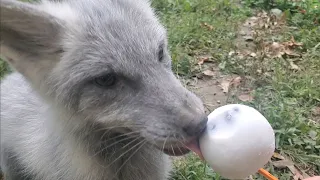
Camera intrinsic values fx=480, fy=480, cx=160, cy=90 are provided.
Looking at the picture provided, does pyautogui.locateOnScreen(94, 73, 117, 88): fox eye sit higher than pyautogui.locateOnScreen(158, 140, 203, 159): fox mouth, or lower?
higher

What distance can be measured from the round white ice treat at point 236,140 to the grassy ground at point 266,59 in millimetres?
1091

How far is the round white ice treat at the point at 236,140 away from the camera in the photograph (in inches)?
99.3

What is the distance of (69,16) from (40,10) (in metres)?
0.20

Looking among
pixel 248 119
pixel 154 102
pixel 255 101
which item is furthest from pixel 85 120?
pixel 255 101

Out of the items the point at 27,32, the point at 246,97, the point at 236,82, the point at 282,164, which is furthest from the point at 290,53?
the point at 27,32

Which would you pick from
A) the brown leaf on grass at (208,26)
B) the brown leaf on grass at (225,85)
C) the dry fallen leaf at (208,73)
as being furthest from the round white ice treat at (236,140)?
the brown leaf on grass at (208,26)

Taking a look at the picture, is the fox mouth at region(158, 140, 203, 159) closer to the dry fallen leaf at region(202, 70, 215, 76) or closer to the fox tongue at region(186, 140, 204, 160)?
the fox tongue at region(186, 140, 204, 160)

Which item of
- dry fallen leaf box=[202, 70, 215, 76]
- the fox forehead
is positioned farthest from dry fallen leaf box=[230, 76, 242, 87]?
the fox forehead

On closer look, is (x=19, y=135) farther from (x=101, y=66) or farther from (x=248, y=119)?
(x=248, y=119)

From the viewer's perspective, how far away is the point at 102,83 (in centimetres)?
262

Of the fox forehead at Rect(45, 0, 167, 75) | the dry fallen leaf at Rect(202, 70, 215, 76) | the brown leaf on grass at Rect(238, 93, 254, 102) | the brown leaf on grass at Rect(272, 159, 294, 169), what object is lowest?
the brown leaf on grass at Rect(272, 159, 294, 169)

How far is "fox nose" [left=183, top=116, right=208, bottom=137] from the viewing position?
2.44 m

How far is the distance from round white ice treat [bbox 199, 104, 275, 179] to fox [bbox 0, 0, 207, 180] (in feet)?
0.30

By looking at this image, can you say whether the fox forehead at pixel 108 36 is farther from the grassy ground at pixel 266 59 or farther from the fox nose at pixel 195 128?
the grassy ground at pixel 266 59
